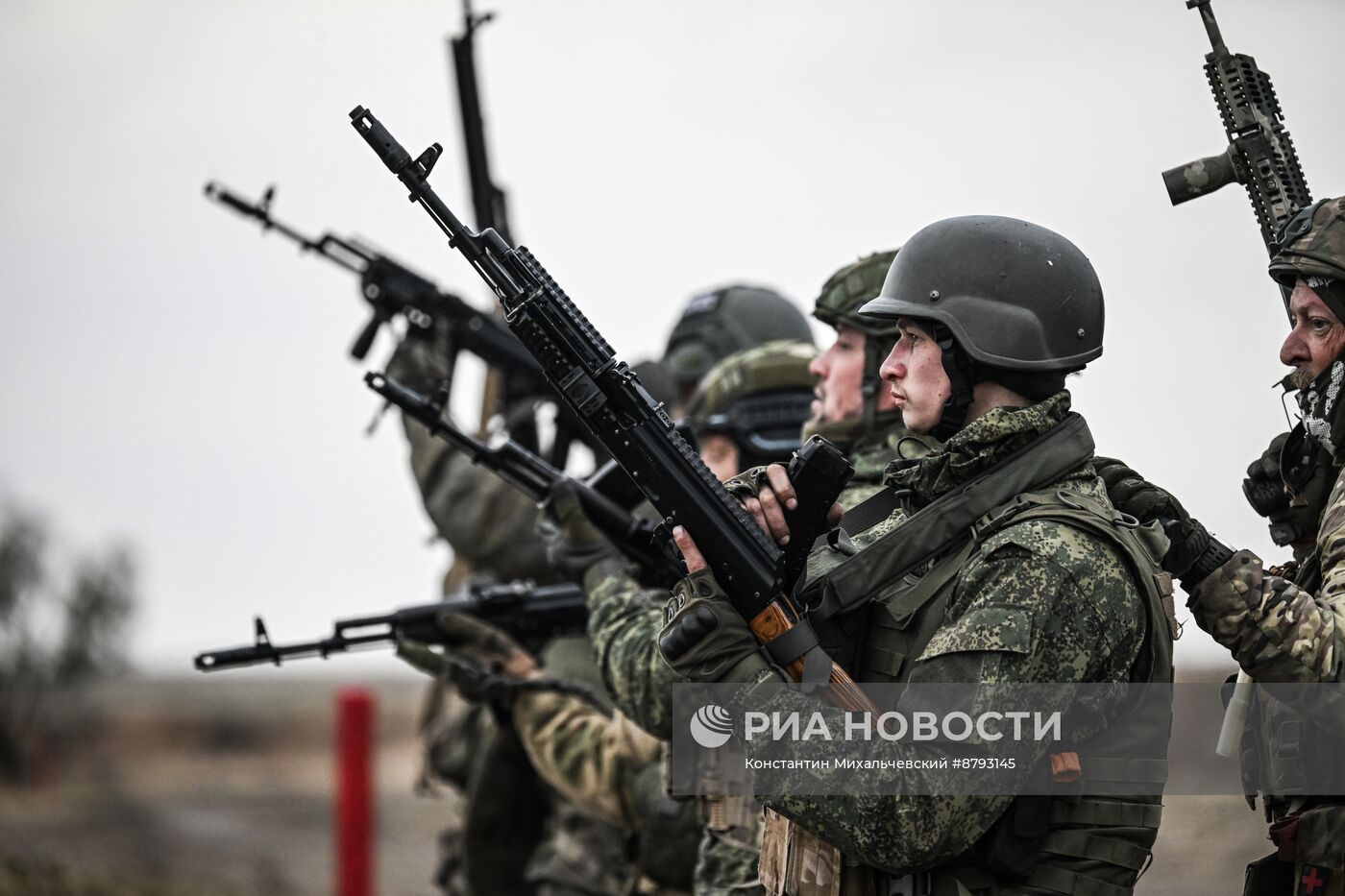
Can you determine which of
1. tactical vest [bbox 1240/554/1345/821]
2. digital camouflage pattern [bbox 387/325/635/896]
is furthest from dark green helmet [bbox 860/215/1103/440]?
digital camouflage pattern [bbox 387/325/635/896]

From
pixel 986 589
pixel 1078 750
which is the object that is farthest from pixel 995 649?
pixel 1078 750

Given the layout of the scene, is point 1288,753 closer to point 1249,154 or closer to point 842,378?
point 1249,154

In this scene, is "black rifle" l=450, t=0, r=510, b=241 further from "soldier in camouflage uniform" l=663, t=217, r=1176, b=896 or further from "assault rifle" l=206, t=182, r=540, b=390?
"soldier in camouflage uniform" l=663, t=217, r=1176, b=896

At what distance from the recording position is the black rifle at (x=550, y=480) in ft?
18.2

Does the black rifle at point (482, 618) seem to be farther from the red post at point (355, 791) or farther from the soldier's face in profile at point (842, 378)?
the red post at point (355, 791)

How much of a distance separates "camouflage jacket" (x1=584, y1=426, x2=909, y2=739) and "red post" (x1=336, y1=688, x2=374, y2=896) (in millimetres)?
5999

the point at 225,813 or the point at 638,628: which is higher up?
the point at 225,813

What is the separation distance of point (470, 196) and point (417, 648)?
332 centimetres

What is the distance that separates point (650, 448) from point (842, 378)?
6.05 ft

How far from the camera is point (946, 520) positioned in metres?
3.66

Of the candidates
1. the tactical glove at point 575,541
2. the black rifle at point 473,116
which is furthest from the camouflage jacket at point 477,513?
the tactical glove at point 575,541

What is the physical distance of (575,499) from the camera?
5.59 meters

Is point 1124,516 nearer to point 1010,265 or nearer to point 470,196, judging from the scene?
point 1010,265

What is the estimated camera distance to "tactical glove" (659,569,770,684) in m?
3.61
